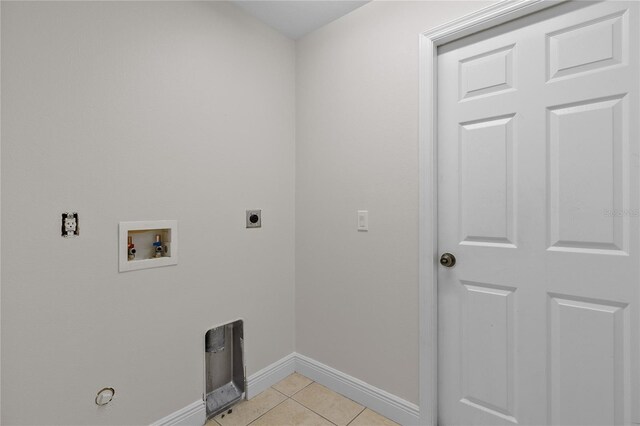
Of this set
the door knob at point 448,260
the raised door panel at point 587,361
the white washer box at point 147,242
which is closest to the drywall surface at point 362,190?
the door knob at point 448,260

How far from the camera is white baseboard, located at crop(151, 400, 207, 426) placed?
1.56 metres

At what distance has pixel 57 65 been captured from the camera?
1239 mm

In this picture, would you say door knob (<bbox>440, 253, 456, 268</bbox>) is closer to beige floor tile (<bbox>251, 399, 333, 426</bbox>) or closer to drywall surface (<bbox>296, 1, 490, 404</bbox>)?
drywall surface (<bbox>296, 1, 490, 404</bbox>)

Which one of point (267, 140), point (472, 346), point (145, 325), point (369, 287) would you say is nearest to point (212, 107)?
point (267, 140)

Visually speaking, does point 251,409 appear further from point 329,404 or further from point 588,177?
point 588,177

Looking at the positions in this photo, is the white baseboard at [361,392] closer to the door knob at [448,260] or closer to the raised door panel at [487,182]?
the door knob at [448,260]

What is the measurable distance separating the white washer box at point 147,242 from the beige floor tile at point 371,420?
1313 millimetres

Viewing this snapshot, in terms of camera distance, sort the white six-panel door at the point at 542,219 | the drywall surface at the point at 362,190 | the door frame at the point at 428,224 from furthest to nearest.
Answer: the drywall surface at the point at 362,190, the door frame at the point at 428,224, the white six-panel door at the point at 542,219

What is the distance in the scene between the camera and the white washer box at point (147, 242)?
1.41 metres

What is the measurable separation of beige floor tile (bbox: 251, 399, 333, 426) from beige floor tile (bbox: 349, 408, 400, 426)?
16 centimetres

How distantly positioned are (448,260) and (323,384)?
1180 mm

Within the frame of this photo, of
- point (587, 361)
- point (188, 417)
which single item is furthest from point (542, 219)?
point (188, 417)

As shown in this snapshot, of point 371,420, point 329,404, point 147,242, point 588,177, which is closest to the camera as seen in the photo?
point 588,177

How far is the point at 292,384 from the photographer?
2.04 metres
